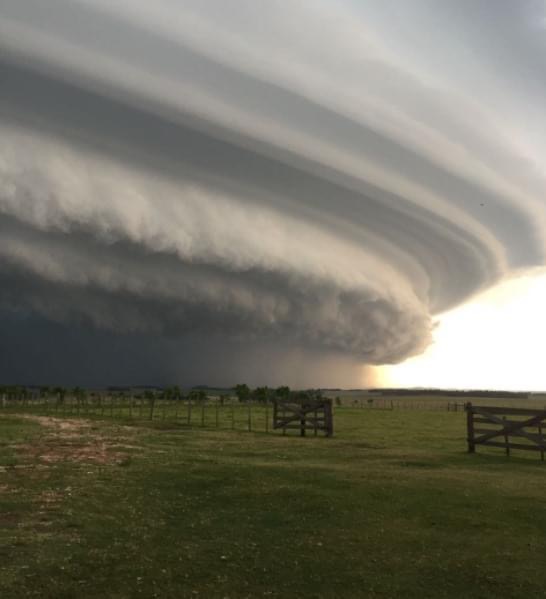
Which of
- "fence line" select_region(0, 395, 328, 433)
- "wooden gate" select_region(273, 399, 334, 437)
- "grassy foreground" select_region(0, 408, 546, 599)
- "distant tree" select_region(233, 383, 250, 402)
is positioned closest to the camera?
"grassy foreground" select_region(0, 408, 546, 599)

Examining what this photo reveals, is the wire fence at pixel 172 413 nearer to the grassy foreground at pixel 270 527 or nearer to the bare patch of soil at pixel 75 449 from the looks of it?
the bare patch of soil at pixel 75 449

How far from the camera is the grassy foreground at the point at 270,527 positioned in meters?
10.2

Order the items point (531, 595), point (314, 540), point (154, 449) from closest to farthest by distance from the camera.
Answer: point (531, 595)
point (314, 540)
point (154, 449)

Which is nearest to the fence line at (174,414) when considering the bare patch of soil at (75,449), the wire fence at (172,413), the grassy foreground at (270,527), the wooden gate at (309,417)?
the wire fence at (172,413)

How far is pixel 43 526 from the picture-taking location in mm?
13648

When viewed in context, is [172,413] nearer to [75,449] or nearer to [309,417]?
[309,417]

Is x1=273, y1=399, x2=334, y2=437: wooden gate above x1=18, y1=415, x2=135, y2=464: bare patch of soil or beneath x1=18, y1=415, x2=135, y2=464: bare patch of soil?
above

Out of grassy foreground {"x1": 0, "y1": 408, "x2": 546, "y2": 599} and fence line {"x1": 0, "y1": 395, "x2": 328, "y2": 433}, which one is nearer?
grassy foreground {"x1": 0, "y1": 408, "x2": 546, "y2": 599}

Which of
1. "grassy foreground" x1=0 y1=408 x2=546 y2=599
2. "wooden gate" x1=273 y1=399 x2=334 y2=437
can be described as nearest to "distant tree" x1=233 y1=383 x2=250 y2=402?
"wooden gate" x1=273 y1=399 x2=334 y2=437

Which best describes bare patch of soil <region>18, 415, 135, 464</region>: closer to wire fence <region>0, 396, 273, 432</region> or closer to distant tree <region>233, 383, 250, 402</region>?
wire fence <region>0, 396, 273, 432</region>

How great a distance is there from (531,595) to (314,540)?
4.89 metres

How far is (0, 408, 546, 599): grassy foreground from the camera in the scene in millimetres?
10219

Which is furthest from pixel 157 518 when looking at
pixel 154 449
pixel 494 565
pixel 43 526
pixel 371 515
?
pixel 154 449

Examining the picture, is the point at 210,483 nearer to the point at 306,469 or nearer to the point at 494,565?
the point at 306,469
